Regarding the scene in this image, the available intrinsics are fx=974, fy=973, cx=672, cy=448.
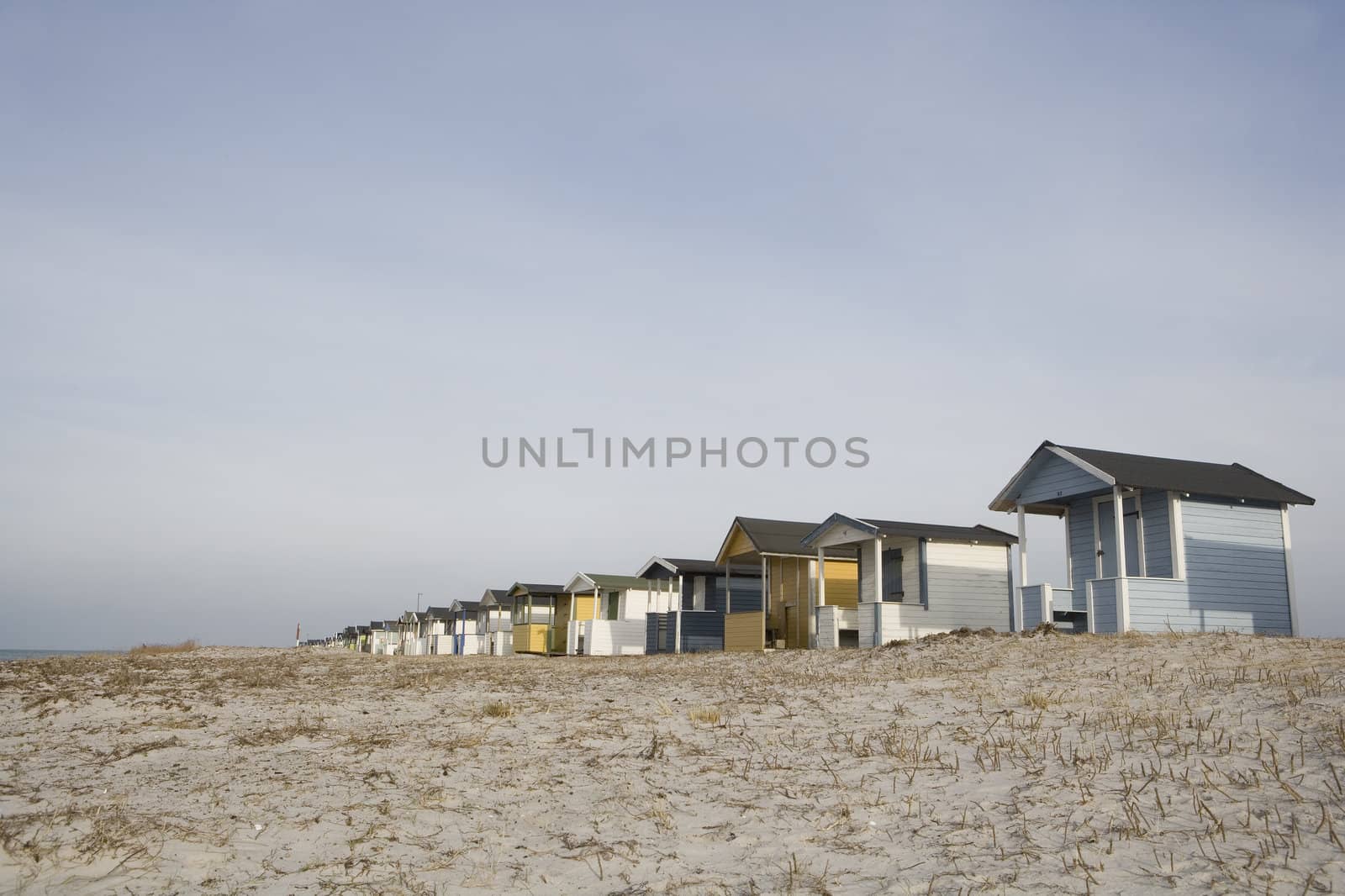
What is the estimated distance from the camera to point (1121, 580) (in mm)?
19344

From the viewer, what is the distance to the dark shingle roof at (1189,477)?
66.5 feet

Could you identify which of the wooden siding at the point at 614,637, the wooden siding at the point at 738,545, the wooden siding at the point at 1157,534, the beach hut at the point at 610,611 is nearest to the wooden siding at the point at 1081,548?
the wooden siding at the point at 1157,534

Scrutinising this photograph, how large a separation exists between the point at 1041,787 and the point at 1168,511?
49.6ft

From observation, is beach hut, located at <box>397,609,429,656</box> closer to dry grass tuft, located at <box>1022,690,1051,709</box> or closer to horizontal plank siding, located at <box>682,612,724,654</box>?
horizontal plank siding, located at <box>682,612,724,654</box>

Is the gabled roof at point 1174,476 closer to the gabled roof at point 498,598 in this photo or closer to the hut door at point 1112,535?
the hut door at point 1112,535

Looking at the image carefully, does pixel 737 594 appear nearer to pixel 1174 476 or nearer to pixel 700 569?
pixel 700 569

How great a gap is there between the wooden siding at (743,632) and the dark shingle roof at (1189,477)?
38.1ft

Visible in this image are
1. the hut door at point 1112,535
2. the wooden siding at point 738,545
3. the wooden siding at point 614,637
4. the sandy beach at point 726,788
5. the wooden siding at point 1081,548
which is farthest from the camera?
the wooden siding at point 614,637

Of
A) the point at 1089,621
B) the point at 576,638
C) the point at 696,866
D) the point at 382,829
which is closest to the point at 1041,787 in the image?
the point at 696,866

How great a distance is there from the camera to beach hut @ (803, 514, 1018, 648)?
2470 cm

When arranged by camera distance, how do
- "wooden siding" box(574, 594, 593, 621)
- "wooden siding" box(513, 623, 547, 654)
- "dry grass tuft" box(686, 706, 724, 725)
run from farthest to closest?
"wooden siding" box(513, 623, 547, 654) → "wooden siding" box(574, 594, 593, 621) → "dry grass tuft" box(686, 706, 724, 725)

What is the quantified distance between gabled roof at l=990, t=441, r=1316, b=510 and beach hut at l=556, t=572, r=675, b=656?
20377 mm

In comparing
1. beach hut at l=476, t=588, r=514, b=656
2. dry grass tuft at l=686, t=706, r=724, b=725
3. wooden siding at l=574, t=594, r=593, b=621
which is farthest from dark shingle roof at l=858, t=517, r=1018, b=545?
beach hut at l=476, t=588, r=514, b=656

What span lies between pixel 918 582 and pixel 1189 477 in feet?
23.5
